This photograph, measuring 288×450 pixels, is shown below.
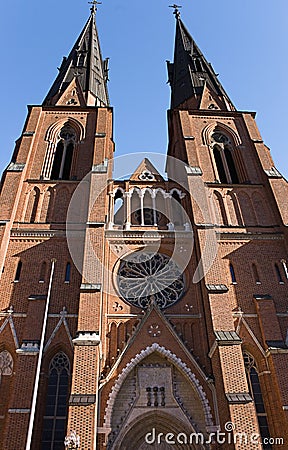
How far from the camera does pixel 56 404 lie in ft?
47.8

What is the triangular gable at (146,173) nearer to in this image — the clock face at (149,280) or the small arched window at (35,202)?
the small arched window at (35,202)

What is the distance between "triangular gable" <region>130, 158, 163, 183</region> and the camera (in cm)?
2335

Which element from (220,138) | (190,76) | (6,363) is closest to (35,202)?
(6,363)

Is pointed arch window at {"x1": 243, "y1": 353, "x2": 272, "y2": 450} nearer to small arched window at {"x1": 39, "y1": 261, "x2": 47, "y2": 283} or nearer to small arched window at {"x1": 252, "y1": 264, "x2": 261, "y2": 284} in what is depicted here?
small arched window at {"x1": 252, "y1": 264, "x2": 261, "y2": 284}

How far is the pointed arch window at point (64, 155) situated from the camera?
23.7 metres

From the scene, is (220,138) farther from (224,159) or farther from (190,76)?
(190,76)

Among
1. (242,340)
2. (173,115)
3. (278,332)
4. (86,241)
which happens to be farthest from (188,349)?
(173,115)

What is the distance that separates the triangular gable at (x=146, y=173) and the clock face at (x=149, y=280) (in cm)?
543

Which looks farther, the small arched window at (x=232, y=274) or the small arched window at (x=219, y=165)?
the small arched window at (x=219, y=165)

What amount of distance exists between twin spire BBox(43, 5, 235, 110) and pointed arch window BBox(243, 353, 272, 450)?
1786 centimetres

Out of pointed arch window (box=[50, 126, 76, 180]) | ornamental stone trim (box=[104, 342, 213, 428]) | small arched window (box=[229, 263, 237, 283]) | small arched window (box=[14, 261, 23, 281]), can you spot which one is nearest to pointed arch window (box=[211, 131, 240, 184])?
small arched window (box=[229, 263, 237, 283])

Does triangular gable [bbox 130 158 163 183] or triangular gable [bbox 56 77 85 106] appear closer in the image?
triangular gable [bbox 130 158 163 183]

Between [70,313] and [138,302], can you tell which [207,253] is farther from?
[70,313]

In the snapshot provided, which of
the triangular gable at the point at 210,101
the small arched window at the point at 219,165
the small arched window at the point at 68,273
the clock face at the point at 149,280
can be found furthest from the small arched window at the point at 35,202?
the triangular gable at the point at 210,101
